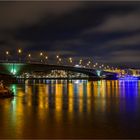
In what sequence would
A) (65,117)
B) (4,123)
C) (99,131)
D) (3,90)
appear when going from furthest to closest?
(3,90)
(65,117)
(4,123)
(99,131)

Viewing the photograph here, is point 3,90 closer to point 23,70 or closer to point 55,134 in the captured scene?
point 55,134

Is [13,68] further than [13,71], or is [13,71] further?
[13,71]

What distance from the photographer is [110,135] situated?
16.8m

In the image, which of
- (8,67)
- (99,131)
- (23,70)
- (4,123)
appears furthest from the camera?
(23,70)

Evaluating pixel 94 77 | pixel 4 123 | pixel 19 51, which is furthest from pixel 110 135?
pixel 94 77

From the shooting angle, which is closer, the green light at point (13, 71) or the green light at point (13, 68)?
the green light at point (13, 68)

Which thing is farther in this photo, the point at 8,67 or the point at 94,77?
the point at 94,77

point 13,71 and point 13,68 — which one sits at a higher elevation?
point 13,68

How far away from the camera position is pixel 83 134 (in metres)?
17.1

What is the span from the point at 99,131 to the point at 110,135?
46.3 inches

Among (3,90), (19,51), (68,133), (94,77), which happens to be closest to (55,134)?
(68,133)

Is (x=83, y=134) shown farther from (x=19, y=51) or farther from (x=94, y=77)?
(x=94, y=77)

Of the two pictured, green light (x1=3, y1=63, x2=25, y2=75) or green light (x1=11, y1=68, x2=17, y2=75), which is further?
green light (x1=11, y1=68, x2=17, y2=75)

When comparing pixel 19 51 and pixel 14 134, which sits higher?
pixel 19 51
